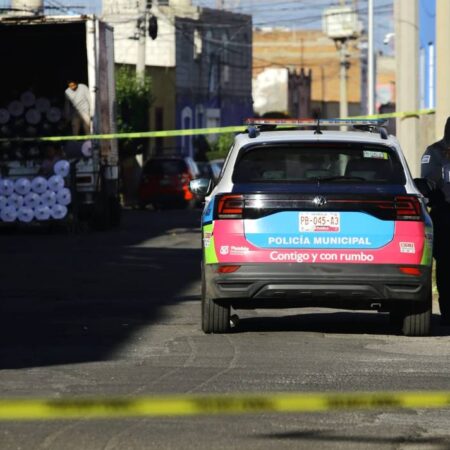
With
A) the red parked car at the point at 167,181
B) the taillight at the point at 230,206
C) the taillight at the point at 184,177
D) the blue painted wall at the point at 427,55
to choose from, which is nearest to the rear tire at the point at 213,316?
the taillight at the point at 230,206

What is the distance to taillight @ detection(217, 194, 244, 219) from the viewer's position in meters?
11.5

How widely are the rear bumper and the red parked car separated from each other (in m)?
30.7

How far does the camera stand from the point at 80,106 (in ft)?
95.9

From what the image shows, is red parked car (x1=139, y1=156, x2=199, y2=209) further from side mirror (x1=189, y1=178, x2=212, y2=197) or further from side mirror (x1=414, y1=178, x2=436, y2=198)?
side mirror (x1=414, y1=178, x2=436, y2=198)

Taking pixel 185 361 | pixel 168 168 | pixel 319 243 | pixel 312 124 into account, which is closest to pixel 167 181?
pixel 168 168

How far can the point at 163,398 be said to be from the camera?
852 cm

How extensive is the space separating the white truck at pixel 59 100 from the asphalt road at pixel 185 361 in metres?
10.1

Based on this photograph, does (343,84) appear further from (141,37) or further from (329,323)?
(329,323)

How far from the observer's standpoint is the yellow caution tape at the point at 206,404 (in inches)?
315

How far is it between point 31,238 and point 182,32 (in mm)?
39518

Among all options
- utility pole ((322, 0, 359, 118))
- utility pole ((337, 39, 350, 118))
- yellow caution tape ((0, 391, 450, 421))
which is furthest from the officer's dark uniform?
utility pole ((322, 0, 359, 118))

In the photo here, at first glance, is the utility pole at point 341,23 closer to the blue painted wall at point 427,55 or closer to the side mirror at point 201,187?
the blue painted wall at point 427,55

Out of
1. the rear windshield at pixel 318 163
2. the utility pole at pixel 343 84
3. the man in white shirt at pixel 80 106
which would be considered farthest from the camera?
the utility pole at pixel 343 84

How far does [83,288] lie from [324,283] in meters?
5.55
